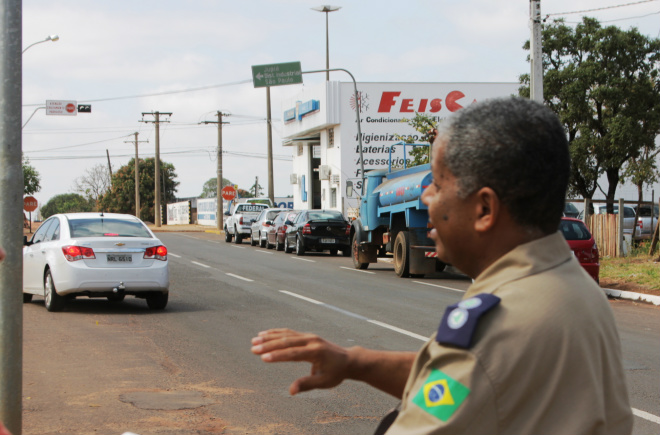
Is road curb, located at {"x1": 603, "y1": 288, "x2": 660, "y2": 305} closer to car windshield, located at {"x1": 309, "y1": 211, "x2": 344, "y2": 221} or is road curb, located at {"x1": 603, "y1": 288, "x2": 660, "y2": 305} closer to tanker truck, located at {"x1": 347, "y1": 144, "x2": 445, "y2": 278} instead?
tanker truck, located at {"x1": 347, "y1": 144, "x2": 445, "y2": 278}

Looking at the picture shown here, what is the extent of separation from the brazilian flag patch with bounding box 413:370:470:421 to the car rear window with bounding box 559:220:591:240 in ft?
50.1

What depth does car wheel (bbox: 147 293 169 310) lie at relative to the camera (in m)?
13.3

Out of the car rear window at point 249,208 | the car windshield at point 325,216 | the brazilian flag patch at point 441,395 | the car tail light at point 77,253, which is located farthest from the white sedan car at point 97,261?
the car rear window at point 249,208

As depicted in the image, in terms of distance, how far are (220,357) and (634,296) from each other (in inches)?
367

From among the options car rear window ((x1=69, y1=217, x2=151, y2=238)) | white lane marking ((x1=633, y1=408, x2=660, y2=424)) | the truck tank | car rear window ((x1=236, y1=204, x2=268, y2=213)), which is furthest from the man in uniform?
car rear window ((x1=236, y1=204, x2=268, y2=213))

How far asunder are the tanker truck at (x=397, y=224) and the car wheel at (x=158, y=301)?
631cm

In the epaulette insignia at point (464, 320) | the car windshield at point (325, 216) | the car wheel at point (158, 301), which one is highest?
the car windshield at point (325, 216)

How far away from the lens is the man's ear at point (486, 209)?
68.8 inches

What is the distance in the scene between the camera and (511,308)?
1.61 meters

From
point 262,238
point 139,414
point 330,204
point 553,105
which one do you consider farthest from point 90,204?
point 139,414

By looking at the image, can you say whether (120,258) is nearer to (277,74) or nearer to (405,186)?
(405,186)

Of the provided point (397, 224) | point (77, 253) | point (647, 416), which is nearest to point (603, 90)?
point (397, 224)

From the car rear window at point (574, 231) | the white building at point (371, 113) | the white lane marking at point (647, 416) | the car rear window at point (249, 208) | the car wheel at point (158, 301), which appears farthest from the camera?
the white building at point (371, 113)

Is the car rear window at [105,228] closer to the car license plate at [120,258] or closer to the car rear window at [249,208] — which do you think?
the car license plate at [120,258]
